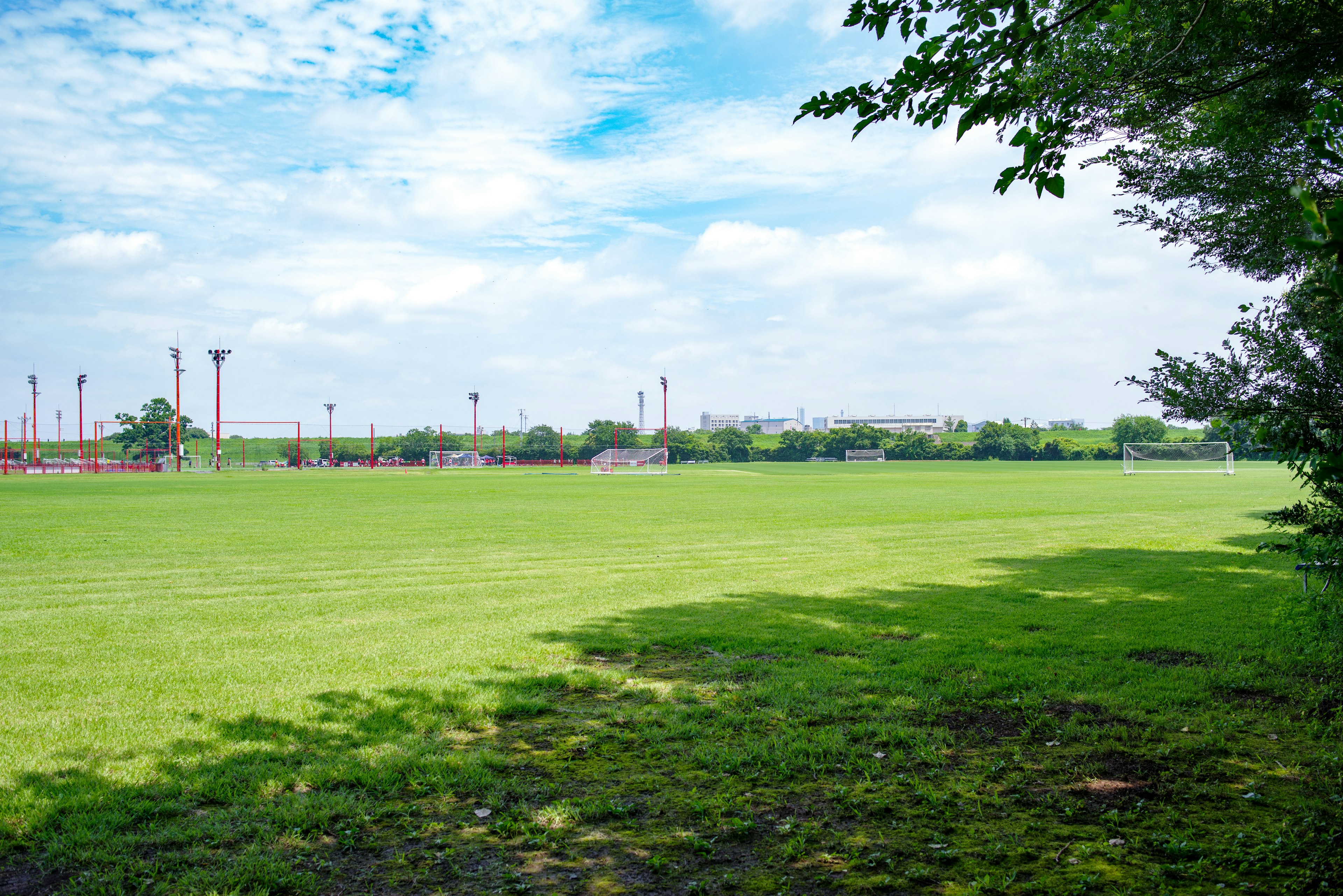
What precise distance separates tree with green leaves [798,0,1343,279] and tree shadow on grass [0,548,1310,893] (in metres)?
3.72

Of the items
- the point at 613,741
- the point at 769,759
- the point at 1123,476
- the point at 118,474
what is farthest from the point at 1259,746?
the point at 118,474

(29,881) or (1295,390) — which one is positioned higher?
(1295,390)

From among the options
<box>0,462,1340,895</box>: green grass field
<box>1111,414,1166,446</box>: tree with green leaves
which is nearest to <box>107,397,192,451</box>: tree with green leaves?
<box>0,462,1340,895</box>: green grass field

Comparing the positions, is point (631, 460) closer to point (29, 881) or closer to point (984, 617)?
point (984, 617)

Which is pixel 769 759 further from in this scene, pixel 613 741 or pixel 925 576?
pixel 925 576

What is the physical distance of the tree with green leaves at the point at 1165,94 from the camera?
4.58 meters

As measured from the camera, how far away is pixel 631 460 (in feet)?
243

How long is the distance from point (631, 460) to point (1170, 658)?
67.9m

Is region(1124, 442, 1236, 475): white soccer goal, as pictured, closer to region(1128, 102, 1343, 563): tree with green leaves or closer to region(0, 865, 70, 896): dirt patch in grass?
region(1128, 102, 1343, 563): tree with green leaves

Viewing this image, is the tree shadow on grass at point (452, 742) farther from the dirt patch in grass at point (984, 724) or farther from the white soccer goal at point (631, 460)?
the white soccer goal at point (631, 460)

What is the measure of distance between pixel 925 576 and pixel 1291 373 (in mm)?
6570

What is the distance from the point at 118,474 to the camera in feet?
189

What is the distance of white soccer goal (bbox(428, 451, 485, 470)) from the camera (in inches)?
3147

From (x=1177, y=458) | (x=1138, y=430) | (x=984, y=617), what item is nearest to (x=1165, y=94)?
(x=984, y=617)
